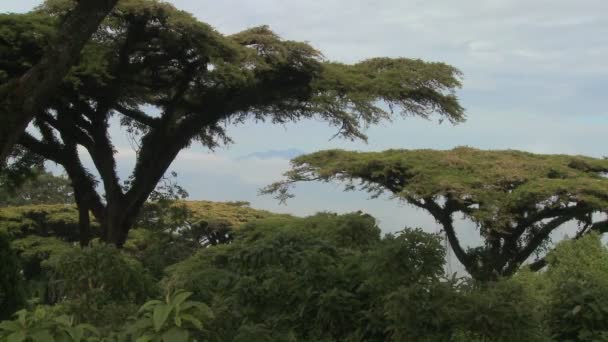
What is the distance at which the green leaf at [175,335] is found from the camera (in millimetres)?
2539

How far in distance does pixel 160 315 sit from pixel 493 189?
1738 cm

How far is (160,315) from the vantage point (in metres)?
2.61

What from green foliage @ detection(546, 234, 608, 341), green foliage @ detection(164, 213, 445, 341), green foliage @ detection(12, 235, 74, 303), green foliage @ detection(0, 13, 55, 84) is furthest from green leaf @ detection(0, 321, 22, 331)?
green foliage @ detection(12, 235, 74, 303)

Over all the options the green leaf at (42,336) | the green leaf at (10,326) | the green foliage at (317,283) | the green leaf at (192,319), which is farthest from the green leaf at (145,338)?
the green foliage at (317,283)

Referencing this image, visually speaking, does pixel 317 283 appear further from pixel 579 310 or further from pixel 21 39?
pixel 21 39

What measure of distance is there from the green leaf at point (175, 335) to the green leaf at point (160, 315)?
38 millimetres

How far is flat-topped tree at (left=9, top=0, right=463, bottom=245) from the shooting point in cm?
1507

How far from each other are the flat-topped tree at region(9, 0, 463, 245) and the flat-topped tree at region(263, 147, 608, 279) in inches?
85.4

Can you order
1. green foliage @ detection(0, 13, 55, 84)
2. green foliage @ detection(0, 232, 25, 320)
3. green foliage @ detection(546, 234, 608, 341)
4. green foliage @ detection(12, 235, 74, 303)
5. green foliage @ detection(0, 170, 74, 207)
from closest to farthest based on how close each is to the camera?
green foliage @ detection(546, 234, 608, 341) < green foliage @ detection(0, 232, 25, 320) < green foliage @ detection(0, 13, 55, 84) < green foliage @ detection(12, 235, 74, 303) < green foliage @ detection(0, 170, 74, 207)

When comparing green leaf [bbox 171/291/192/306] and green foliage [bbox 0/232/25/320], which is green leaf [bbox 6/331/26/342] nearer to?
green leaf [bbox 171/291/192/306]

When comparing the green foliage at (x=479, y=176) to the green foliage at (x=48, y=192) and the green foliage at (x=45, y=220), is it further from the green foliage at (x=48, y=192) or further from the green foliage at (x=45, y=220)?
the green foliage at (x=48, y=192)

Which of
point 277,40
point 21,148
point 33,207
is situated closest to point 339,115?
point 277,40

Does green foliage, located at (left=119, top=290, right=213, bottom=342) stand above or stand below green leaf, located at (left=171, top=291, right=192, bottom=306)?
below

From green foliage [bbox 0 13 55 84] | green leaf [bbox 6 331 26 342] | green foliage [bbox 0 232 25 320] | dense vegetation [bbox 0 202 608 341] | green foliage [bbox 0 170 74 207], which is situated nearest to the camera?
green leaf [bbox 6 331 26 342]
